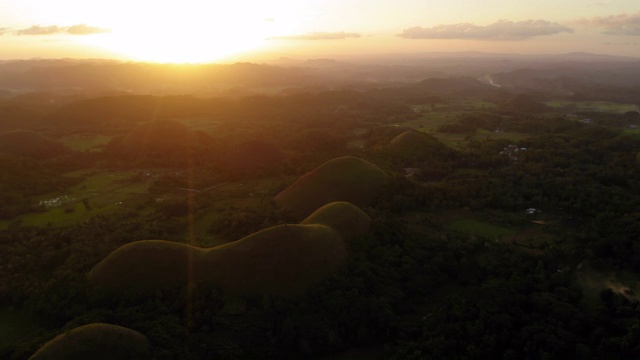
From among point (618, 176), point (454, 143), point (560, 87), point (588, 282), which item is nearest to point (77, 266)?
point (588, 282)

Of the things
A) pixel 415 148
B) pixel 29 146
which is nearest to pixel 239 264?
pixel 415 148

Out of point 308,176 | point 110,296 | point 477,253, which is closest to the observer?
point 110,296

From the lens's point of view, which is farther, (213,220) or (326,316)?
(213,220)

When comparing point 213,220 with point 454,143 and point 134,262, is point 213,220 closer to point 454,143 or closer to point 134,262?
point 134,262

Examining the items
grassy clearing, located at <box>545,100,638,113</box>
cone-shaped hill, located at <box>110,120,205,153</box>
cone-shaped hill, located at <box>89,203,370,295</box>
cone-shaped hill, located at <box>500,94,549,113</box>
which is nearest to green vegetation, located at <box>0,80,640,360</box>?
cone-shaped hill, located at <box>89,203,370,295</box>

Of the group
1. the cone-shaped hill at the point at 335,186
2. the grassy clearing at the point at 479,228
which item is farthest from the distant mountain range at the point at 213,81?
the grassy clearing at the point at 479,228

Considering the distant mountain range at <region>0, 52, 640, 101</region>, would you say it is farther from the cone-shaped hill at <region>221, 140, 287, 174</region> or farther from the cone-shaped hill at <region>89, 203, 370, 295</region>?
the cone-shaped hill at <region>89, 203, 370, 295</region>

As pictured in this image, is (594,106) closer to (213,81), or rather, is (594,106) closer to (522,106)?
(522,106)
